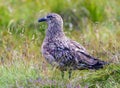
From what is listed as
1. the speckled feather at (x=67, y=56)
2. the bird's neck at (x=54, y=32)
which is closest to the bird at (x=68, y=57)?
the speckled feather at (x=67, y=56)

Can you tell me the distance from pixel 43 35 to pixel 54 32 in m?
2.23

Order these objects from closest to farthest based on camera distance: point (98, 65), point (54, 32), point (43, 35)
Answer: point (98, 65)
point (54, 32)
point (43, 35)

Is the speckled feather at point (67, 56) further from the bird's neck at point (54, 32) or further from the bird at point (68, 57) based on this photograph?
the bird's neck at point (54, 32)

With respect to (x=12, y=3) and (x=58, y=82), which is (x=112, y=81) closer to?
(x=58, y=82)

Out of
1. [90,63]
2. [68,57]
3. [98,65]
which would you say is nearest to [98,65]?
[98,65]

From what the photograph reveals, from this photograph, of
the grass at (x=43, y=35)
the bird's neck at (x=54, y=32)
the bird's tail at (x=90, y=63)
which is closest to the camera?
the grass at (x=43, y=35)

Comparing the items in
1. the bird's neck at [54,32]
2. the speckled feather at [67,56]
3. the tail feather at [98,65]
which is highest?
the bird's neck at [54,32]

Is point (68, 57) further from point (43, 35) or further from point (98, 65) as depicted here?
point (43, 35)

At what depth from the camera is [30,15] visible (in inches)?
481

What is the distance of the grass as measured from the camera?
770 cm

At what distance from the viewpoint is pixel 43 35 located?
1091 centimetres

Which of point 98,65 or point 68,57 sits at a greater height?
point 68,57

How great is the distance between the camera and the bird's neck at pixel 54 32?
8594mm

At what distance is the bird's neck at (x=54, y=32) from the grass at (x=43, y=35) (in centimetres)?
27
